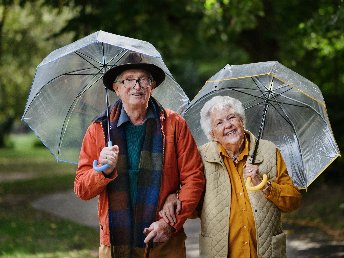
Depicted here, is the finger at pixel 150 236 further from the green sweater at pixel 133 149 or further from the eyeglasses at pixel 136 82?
the eyeglasses at pixel 136 82

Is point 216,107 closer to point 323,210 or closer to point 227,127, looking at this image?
point 227,127

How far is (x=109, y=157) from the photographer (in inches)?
154

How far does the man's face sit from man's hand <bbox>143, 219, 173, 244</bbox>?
2.42 feet

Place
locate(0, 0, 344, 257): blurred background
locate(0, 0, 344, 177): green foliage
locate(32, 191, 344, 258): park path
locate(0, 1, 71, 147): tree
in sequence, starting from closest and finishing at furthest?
locate(32, 191, 344, 258): park path < locate(0, 0, 344, 257): blurred background < locate(0, 0, 344, 177): green foliage < locate(0, 1, 71, 147): tree

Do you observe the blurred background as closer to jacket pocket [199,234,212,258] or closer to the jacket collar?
the jacket collar

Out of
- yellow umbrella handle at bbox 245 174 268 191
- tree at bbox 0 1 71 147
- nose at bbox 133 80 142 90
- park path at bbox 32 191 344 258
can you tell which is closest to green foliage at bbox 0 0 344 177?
park path at bbox 32 191 344 258

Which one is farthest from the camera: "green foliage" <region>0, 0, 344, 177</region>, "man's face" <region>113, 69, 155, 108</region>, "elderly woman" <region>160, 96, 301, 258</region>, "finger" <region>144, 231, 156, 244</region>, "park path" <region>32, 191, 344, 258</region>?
"green foliage" <region>0, 0, 344, 177</region>

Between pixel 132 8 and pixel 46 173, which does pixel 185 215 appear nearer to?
pixel 132 8

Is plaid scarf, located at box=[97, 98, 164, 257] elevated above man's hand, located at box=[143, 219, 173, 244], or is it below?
above

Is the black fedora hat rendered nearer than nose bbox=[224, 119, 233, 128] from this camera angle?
Yes

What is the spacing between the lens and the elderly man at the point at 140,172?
413 cm

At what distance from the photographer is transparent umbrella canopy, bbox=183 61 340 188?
15.6 feet

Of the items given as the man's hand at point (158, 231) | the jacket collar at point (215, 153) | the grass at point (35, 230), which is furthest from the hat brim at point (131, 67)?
the grass at point (35, 230)

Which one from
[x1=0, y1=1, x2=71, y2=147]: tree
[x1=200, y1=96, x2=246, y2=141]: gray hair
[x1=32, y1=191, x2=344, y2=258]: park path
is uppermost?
[x1=0, y1=1, x2=71, y2=147]: tree
